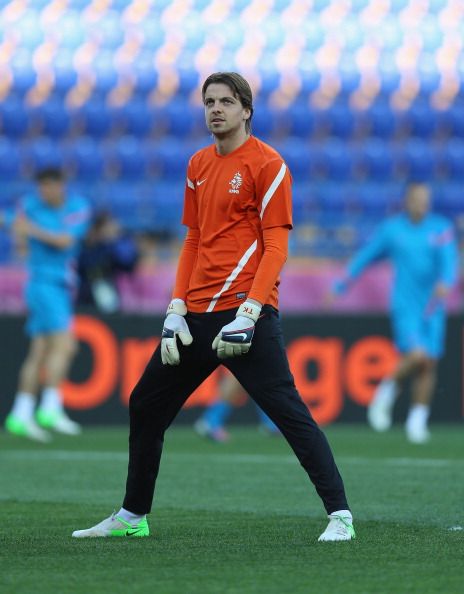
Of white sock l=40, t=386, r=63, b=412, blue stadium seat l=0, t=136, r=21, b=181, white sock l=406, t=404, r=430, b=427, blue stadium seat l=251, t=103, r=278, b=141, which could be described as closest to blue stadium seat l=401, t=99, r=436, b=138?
→ blue stadium seat l=251, t=103, r=278, b=141

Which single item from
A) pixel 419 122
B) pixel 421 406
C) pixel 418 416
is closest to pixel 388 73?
pixel 419 122

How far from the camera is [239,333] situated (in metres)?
4.98

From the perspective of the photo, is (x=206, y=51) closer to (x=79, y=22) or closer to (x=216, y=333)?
(x=79, y=22)

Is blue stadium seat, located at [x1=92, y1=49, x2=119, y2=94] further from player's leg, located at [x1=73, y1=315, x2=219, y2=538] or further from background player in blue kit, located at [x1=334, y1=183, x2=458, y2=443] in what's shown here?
player's leg, located at [x1=73, y1=315, x2=219, y2=538]

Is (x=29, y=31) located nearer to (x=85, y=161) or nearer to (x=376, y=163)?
(x=85, y=161)

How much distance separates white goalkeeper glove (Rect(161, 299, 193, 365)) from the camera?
514 centimetres

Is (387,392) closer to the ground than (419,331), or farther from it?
closer to the ground

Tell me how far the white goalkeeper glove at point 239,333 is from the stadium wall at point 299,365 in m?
8.10

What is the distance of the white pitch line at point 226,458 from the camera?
30.7ft

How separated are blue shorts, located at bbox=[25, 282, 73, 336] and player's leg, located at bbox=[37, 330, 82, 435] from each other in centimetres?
9

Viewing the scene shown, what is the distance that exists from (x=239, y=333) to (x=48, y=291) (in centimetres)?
706

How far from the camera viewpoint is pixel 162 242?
594 inches

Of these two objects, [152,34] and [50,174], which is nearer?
[50,174]

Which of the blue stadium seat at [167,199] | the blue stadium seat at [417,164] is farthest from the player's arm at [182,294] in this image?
the blue stadium seat at [417,164]
